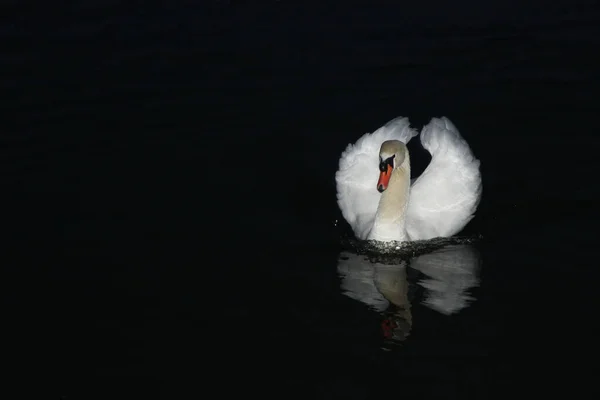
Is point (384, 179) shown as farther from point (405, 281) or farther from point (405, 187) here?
point (405, 281)

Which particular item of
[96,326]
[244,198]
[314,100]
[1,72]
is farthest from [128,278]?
[1,72]

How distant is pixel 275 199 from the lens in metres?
11.1

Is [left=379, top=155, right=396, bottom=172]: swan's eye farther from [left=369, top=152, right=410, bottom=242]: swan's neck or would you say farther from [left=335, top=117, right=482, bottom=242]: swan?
[left=369, top=152, right=410, bottom=242]: swan's neck

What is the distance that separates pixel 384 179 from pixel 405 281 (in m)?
1.02

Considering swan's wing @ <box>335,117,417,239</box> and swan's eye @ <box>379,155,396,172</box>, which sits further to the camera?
swan's wing @ <box>335,117,417,239</box>

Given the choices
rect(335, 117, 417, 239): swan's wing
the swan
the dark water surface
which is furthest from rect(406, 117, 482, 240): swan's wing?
rect(335, 117, 417, 239): swan's wing

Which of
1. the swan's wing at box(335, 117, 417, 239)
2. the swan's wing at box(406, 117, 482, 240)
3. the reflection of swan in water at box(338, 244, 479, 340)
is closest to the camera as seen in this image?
the reflection of swan in water at box(338, 244, 479, 340)

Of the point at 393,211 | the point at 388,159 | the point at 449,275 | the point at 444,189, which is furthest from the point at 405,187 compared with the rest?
the point at 449,275

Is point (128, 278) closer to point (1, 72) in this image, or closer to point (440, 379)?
point (440, 379)

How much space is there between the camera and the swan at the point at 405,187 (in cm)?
997

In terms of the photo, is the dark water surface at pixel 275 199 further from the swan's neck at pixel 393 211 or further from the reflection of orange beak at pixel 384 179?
the reflection of orange beak at pixel 384 179

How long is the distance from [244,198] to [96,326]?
290 cm

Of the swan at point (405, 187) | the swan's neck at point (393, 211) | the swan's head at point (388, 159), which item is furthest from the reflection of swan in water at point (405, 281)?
the swan's head at point (388, 159)

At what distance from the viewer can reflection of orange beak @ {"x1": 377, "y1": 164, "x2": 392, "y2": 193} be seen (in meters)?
9.30
